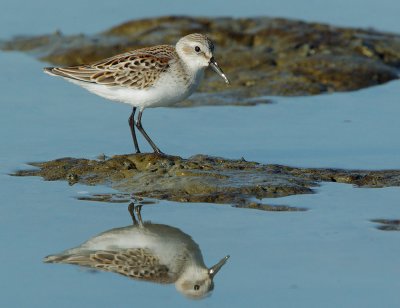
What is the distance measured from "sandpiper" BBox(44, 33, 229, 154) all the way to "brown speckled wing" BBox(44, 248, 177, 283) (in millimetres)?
2805

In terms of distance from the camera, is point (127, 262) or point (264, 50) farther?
point (264, 50)

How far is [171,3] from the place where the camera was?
778 inches

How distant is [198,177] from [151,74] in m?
1.48

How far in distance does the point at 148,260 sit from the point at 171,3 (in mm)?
11335

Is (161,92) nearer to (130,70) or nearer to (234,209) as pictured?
(130,70)

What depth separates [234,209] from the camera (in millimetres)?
10336

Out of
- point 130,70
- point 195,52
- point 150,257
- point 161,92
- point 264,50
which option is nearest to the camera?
point 150,257

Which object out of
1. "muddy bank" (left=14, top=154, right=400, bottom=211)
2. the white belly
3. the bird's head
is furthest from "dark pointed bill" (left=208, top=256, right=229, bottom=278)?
the bird's head

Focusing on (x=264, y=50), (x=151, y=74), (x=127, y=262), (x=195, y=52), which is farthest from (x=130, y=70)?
(x=264, y=50)

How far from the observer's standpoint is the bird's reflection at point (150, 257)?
8648 millimetres

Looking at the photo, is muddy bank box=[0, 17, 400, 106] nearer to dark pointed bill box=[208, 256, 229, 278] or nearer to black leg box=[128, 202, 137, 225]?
black leg box=[128, 202, 137, 225]

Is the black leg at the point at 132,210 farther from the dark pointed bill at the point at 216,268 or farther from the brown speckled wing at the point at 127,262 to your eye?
the dark pointed bill at the point at 216,268

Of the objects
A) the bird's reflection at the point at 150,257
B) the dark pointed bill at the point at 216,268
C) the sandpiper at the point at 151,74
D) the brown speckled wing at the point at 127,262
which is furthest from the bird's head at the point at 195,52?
the dark pointed bill at the point at 216,268

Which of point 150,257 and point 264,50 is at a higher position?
point 264,50
